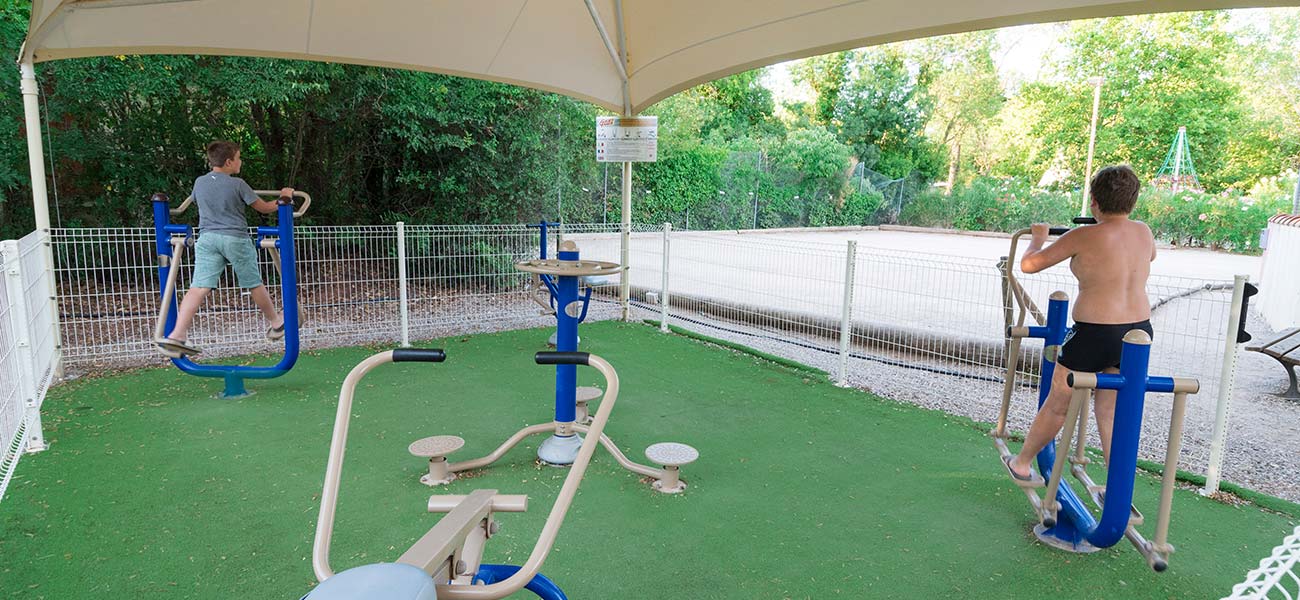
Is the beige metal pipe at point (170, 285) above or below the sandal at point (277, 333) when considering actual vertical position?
above

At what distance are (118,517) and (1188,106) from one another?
1334 inches

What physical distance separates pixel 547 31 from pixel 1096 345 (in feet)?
14.8

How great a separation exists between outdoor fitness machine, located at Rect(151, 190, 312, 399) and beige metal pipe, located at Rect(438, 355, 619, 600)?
3.23 m

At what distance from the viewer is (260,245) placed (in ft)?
13.5

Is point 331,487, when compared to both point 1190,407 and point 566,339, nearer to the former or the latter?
point 566,339

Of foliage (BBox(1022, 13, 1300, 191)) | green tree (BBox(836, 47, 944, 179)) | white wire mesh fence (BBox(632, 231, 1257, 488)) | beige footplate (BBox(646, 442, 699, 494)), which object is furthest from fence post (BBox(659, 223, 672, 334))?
foliage (BBox(1022, 13, 1300, 191))

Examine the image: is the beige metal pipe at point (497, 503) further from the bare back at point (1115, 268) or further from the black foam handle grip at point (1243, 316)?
the black foam handle grip at point (1243, 316)

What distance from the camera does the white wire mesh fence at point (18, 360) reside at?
2.96m

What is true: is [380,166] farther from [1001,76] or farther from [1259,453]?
[1001,76]

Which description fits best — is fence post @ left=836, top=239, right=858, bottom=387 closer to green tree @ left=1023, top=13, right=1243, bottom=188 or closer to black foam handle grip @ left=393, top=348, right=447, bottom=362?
black foam handle grip @ left=393, top=348, right=447, bottom=362

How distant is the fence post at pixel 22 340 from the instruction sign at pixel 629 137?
4524 mm

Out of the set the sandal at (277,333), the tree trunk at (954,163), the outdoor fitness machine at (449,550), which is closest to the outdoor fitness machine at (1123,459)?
the outdoor fitness machine at (449,550)

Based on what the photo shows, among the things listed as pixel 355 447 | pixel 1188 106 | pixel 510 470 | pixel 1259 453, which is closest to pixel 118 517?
pixel 355 447

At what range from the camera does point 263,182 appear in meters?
7.96
